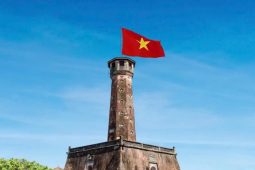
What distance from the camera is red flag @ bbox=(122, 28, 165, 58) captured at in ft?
109

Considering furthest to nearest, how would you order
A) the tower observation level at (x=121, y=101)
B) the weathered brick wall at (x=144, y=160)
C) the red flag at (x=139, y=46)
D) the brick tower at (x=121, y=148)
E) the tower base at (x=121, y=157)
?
the tower observation level at (x=121, y=101), the brick tower at (x=121, y=148), the tower base at (x=121, y=157), the weathered brick wall at (x=144, y=160), the red flag at (x=139, y=46)

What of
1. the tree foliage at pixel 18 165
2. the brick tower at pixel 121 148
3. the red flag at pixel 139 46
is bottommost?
the tree foliage at pixel 18 165

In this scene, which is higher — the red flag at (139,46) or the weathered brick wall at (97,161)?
the red flag at (139,46)

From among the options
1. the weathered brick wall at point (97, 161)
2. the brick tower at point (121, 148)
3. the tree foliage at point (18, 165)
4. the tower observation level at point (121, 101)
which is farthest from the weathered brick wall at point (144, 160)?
the tree foliage at point (18, 165)

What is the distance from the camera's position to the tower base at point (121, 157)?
36.2 meters

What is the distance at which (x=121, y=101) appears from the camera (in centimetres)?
4322

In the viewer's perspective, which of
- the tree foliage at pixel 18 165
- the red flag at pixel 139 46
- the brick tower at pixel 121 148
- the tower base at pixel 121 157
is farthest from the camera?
the tree foliage at pixel 18 165

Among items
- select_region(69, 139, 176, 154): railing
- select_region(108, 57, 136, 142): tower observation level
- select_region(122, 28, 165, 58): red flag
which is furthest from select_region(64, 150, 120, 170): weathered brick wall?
select_region(122, 28, 165, 58): red flag

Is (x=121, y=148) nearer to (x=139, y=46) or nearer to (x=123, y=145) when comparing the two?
(x=123, y=145)

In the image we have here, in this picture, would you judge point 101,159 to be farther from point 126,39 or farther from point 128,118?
point 126,39

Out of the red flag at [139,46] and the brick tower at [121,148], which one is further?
the brick tower at [121,148]

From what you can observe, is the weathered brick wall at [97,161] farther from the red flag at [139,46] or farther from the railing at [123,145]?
the red flag at [139,46]

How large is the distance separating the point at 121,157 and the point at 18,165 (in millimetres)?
11918

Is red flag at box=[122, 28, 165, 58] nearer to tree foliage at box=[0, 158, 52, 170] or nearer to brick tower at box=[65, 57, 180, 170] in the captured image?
brick tower at box=[65, 57, 180, 170]
